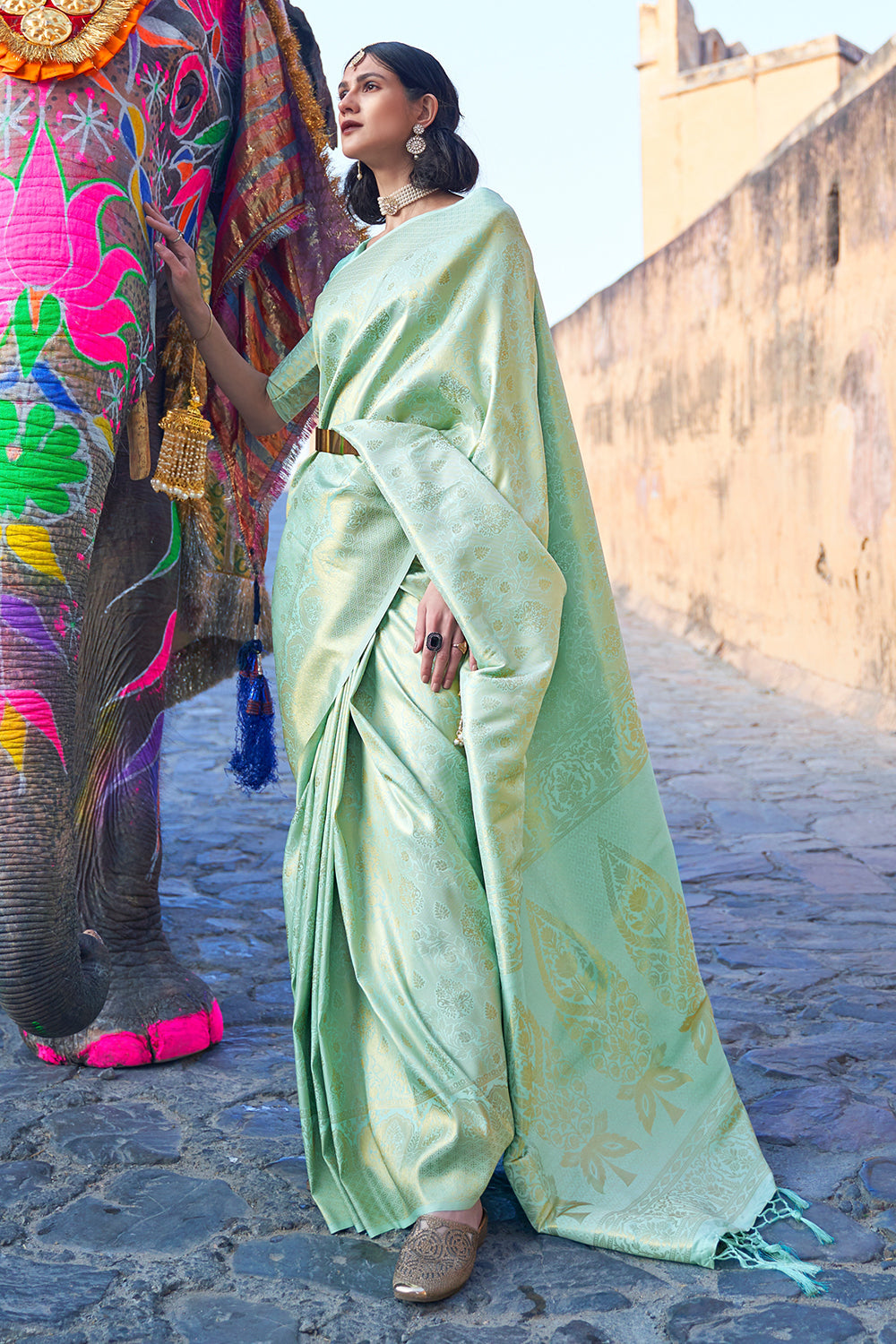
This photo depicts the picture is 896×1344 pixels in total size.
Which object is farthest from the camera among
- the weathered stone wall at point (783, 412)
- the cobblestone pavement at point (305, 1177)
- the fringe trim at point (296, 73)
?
the weathered stone wall at point (783, 412)

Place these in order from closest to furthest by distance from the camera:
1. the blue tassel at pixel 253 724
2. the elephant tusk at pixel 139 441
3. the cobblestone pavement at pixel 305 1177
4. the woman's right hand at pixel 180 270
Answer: the cobblestone pavement at pixel 305 1177 < the woman's right hand at pixel 180 270 < the elephant tusk at pixel 139 441 < the blue tassel at pixel 253 724

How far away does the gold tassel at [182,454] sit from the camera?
2539 mm

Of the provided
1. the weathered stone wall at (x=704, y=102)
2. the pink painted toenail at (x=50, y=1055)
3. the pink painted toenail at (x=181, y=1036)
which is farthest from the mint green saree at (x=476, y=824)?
the weathered stone wall at (x=704, y=102)

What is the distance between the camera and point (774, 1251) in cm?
193

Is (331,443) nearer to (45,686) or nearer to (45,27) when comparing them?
(45,686)

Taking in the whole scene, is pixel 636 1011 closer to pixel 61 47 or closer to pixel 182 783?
pixel 61 47

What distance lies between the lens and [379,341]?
215cm

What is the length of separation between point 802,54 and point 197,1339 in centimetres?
1427

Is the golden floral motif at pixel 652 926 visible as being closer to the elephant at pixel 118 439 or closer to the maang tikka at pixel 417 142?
the elephant at pixel 118 439

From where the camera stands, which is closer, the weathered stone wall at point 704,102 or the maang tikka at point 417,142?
the maang tikka at point 417,142

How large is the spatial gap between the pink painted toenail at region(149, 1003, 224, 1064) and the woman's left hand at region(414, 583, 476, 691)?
1.10 meters

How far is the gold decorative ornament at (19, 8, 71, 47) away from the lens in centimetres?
224

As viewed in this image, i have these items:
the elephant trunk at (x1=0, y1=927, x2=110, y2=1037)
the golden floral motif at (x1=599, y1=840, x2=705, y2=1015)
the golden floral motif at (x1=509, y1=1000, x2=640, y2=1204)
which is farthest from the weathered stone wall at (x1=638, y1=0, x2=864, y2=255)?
the elephant trunk at (x1=0, y1=927, x2=110, y2=1037)

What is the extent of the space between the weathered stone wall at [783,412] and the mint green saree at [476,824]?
16.0ft
